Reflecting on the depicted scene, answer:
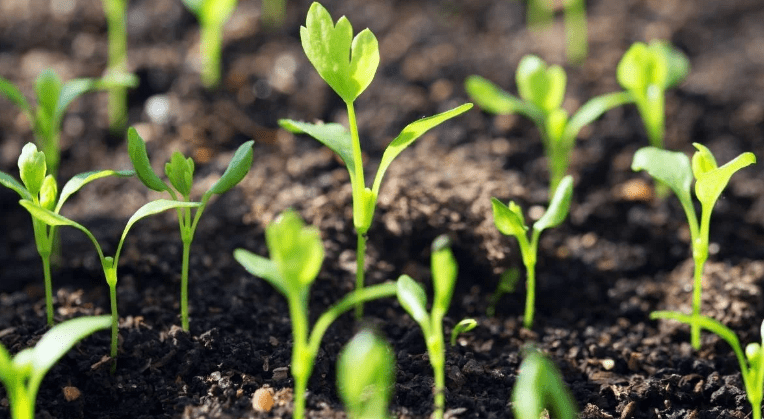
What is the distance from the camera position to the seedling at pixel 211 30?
208cm

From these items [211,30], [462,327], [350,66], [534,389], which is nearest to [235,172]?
[350,66]

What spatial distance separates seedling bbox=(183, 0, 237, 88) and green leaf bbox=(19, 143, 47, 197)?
873 mm

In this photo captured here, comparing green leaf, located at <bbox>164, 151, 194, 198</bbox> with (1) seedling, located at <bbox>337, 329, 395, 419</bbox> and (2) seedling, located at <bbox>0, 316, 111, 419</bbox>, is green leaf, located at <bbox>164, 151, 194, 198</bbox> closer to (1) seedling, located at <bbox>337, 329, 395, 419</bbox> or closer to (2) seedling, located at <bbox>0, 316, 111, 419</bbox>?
(2) seedling, located at <bbox>0, 316, 111, 419</bbox>

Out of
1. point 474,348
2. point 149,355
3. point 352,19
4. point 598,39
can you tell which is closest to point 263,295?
point 149,355

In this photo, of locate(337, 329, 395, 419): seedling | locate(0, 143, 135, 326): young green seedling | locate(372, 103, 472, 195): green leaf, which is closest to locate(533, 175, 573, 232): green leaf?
locate(372, 103, 472, 195): green leaf

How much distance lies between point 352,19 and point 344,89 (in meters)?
1.50

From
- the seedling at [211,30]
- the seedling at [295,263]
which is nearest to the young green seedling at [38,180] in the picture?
the seedling at [295,263]

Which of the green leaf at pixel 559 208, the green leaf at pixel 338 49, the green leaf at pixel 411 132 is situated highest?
the green leaf at pixel 338 49

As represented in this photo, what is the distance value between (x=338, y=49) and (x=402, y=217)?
21.7 inches

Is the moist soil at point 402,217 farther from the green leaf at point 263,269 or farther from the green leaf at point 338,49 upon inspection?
the green leaf at point 338,49

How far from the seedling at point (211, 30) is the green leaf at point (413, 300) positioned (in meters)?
1.13

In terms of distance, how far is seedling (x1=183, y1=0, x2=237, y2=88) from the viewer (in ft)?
6.83

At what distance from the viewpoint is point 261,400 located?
1310 mm

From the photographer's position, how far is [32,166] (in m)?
1.32
